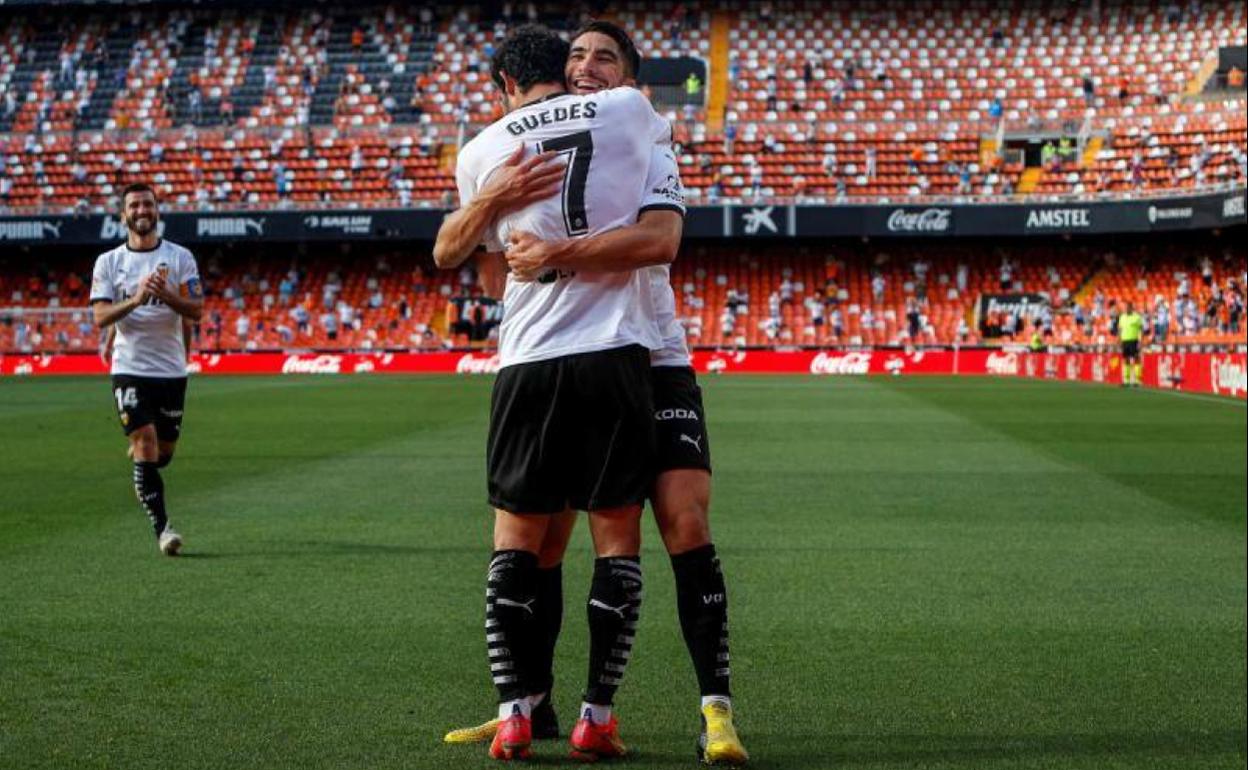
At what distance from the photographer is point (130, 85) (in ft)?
190

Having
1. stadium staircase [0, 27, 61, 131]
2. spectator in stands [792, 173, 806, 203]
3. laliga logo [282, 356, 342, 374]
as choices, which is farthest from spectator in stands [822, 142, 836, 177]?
stadium staircase [0, 27, 61, 131]

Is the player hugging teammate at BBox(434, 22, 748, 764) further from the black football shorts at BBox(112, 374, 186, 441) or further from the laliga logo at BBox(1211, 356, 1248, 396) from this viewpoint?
the laliga logo at BBox(1211, 356, 1248, 396)

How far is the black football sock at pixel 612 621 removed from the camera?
5020 mm

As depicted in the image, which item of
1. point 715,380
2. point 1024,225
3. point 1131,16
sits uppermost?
point 1131,16

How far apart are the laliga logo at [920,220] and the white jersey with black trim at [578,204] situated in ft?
156

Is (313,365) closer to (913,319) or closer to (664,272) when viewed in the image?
(913,319)

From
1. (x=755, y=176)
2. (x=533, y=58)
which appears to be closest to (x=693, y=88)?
(x=755, y=176)

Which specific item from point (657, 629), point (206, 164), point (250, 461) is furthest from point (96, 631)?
point (206, 164)

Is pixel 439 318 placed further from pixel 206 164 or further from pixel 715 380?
pixel 715 380

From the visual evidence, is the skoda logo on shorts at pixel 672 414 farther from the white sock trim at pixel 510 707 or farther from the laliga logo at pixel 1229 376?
the laliga logo at pixel 1229 376

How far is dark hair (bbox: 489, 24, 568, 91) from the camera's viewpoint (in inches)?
194

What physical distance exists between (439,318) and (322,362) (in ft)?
20.7

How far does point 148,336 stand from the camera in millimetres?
10125

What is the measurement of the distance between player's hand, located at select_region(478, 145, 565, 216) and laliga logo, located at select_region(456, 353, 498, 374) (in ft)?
134
